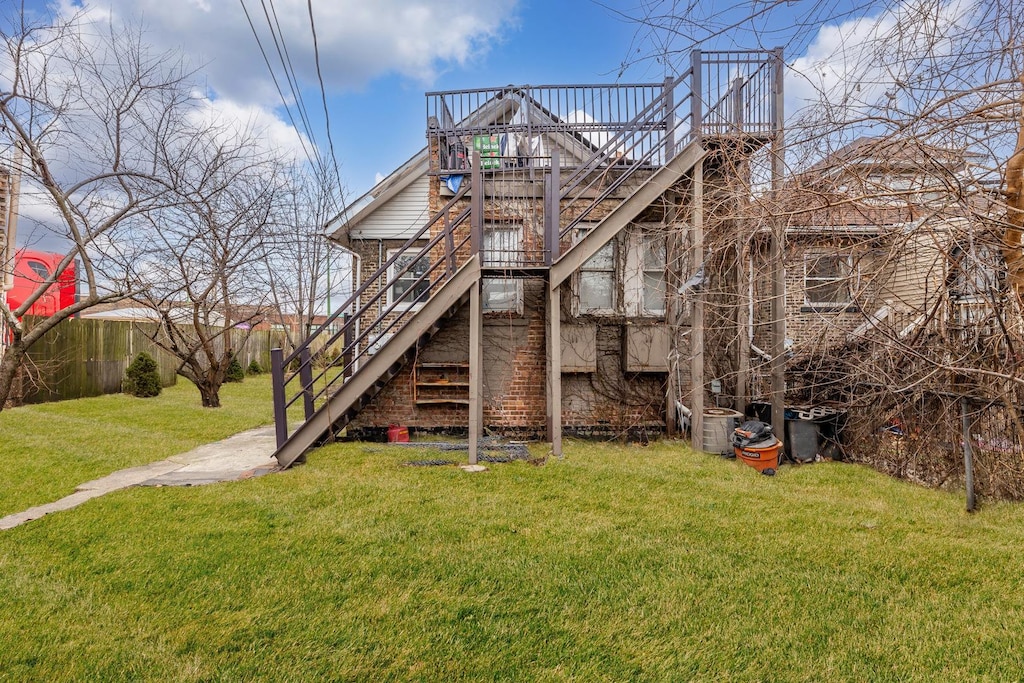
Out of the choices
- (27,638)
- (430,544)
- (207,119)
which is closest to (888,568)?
(430,544)

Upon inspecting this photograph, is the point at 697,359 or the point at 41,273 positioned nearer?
the point at 697,359

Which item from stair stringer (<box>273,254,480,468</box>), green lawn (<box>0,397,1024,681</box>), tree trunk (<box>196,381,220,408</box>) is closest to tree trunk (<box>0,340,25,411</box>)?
green lawn (<box>0,397,1024,681</box>)

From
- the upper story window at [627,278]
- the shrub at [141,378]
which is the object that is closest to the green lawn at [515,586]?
the upper story window at [627,278]

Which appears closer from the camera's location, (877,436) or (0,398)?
(0,398)

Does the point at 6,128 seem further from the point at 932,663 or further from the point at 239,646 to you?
the point at 932,663

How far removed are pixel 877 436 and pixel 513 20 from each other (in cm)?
748

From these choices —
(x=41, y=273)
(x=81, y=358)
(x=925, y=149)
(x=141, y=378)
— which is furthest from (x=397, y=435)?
(x=81, y=358)

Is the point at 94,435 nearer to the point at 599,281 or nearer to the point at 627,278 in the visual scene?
the point at 599,281

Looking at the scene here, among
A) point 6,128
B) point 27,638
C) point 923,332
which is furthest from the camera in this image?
point 6,128

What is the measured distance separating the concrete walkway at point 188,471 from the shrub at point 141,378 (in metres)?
6.20

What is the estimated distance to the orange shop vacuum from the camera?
6.03m

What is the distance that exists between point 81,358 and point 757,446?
44.0 feet

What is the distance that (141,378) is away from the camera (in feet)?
39.9

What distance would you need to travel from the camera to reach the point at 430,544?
3.75 metres
